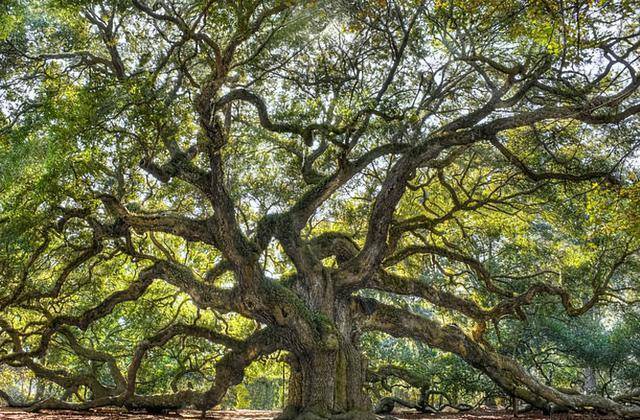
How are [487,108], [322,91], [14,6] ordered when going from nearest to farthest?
[14,6], [487,108], [322,91]

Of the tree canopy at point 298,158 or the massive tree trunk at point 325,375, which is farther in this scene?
the massive tree trunk at point 325,375

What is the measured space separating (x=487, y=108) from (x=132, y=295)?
709 centimetres

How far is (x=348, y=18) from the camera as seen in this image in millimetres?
8258

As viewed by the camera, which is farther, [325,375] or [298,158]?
[298,158]

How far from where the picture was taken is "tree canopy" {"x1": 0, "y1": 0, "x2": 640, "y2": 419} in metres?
6.62

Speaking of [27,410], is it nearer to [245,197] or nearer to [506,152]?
[245,197]

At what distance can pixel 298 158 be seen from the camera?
34.3ft

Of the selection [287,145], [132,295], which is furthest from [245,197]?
[132,295]

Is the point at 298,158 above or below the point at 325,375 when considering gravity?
above

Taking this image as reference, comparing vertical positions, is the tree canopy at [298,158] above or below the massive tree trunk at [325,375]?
above

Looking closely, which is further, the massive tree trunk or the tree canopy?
the massive tree trunk

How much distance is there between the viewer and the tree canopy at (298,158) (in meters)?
6.62

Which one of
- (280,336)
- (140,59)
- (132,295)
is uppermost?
(140,59)

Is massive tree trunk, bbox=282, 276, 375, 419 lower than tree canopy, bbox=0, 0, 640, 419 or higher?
lower
